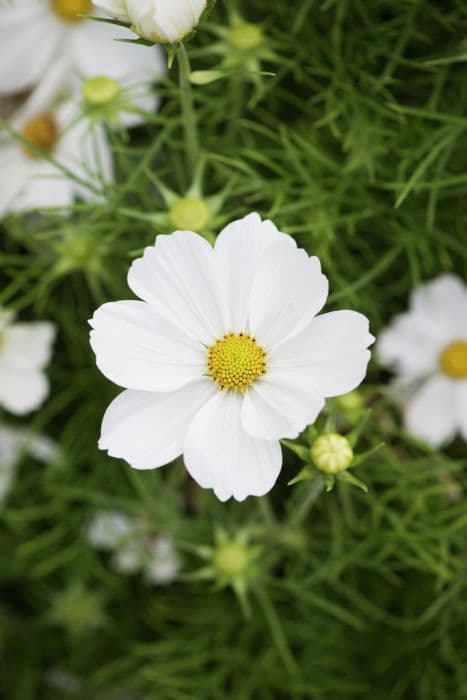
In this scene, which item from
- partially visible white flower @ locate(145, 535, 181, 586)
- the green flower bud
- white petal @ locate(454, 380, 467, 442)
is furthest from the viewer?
partially visible white flower @ locate(145, 535, 181, 586)

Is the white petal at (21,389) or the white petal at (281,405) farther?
the white petal at (21,389)

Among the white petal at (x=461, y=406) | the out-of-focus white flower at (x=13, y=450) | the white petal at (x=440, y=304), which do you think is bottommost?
the out-of-focus white flower at (x=13, y=450)

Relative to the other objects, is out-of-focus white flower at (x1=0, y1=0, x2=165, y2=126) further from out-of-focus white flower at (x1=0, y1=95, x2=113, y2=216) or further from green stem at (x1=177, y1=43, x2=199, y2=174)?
green stem at (x1=177, y1=43, x2=199, y2=174)

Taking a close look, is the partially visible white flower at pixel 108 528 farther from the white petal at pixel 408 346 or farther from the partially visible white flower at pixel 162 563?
the white petal at pixel 408 346

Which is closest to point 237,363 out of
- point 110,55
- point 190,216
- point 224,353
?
point 224,353

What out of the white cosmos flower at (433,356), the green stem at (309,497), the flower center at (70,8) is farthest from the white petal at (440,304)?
the flower center at (70,8)

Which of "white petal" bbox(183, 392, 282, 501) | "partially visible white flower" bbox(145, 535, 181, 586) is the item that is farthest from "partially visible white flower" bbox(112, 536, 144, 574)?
"white petal" bbox(183, 392, 282, 501)
